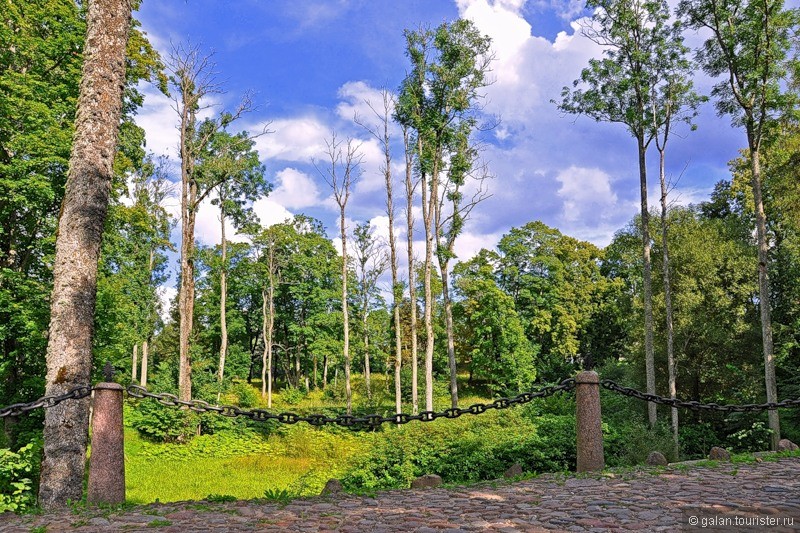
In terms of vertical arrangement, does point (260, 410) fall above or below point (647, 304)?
below

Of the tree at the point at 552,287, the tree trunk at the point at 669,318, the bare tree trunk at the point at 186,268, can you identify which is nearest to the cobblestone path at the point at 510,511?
the tree trunk at the point at 669,318

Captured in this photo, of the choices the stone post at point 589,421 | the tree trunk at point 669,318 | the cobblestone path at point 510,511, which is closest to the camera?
the cobblestone path at point 510,511

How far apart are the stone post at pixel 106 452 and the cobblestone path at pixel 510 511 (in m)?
0.30

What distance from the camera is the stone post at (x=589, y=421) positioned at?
19.5 ft

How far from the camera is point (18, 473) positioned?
8.84 metres

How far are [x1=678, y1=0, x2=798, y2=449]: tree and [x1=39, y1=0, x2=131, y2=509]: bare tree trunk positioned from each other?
1659 cm

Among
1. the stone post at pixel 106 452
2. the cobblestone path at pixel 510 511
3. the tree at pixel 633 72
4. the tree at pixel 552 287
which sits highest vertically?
the tree at pixel 633 72

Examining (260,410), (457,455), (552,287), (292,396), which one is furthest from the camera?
(292,396)

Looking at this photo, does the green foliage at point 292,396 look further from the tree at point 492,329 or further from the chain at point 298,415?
the chain at point 298,415

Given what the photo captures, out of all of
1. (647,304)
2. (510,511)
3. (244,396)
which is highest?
(647,304)

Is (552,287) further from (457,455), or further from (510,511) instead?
(510,511)

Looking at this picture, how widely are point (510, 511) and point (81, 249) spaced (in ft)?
17.1

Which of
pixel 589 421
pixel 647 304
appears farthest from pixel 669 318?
pixel 589 421

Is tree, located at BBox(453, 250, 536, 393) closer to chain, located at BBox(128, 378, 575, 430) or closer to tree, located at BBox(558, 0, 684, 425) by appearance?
tree, located at BBox(558, 0, 684, 425)
